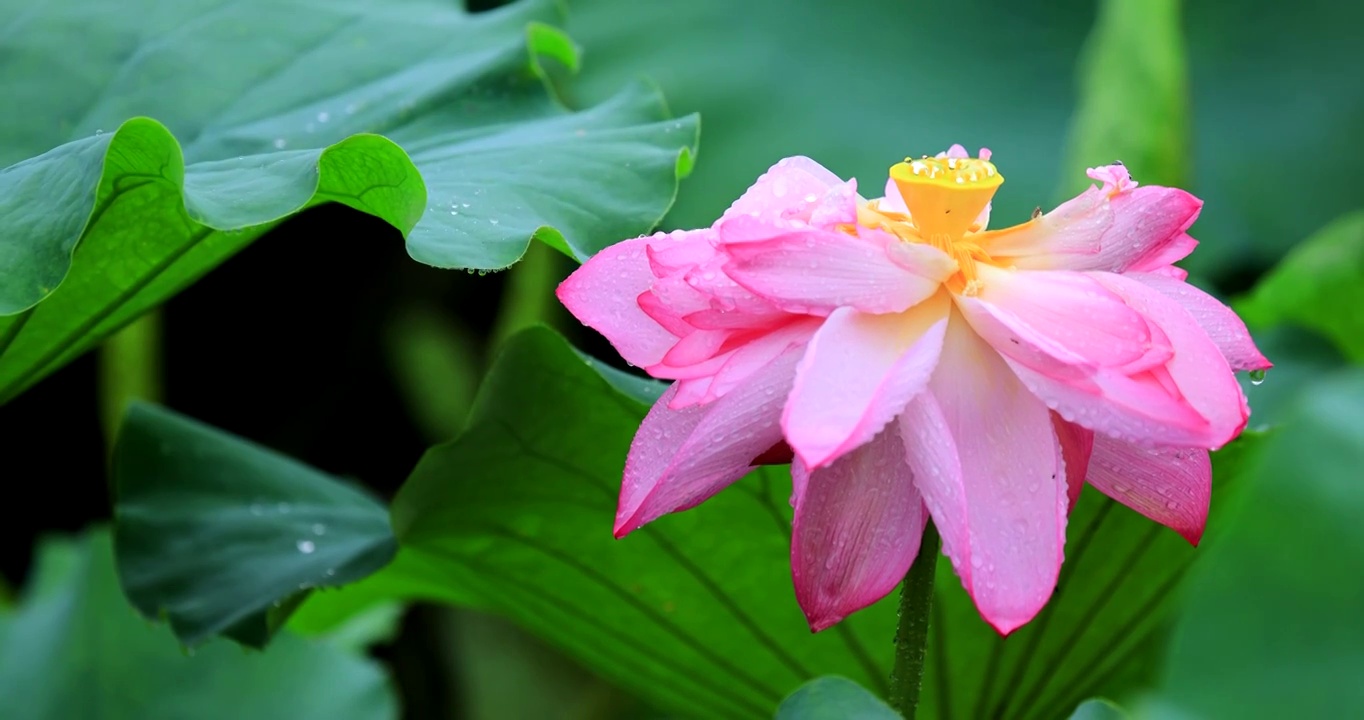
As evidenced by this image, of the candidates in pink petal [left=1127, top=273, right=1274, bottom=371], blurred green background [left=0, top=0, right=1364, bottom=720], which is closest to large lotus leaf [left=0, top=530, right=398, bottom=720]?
blurred green background [left=0, top=0, right=1364, bottom=720]

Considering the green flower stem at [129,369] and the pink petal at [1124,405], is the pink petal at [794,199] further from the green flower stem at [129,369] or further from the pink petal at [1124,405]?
the green flower stem at [129,369]

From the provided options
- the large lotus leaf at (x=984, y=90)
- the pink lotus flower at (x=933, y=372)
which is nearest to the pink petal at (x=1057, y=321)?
the pink lotus flower at (x=933, y=372)

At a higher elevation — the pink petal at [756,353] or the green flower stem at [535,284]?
the pink petal at [756,353]

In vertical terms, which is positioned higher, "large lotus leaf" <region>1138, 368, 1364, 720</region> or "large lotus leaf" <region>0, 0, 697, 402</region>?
"large lotus leaf" <region>1138, 368, 1364, 720</region>

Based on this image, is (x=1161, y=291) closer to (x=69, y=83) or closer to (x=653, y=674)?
(x=653, y=674)

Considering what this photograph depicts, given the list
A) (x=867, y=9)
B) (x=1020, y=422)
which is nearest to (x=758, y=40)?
(x=867, y=9)

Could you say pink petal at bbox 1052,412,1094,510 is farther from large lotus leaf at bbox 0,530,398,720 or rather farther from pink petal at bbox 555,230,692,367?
large lotus leaf at bbox 0,530,398,720
